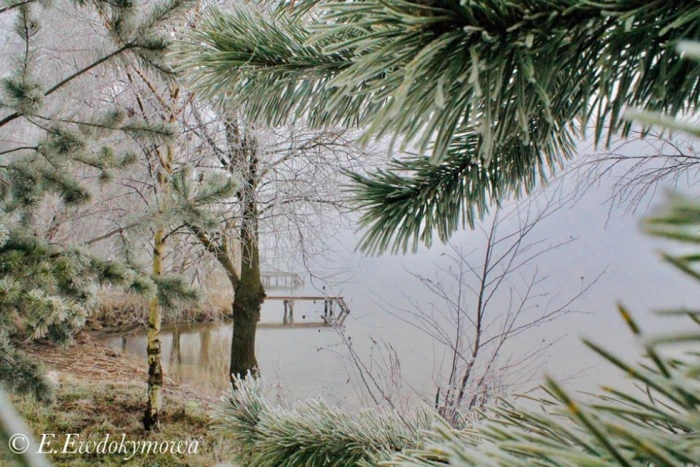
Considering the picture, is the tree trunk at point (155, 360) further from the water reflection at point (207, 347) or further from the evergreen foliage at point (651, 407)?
the evergreen foliage at point (651, 407)

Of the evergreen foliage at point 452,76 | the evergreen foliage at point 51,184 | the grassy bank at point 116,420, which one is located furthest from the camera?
the grassy bank at point 116,420

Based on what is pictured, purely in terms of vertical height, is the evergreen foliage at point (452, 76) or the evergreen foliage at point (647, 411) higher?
the evergreen foliage at point (452, 76)

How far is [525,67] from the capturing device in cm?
21

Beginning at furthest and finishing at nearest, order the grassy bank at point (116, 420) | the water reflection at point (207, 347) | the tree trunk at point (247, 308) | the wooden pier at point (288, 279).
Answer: the water reflection at point (207, 347), the wooden pier at point (288, 279), the tree trunk at point (247, 308), the grassy bank at point (116, 420)

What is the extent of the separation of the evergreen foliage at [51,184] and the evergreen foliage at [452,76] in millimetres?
804

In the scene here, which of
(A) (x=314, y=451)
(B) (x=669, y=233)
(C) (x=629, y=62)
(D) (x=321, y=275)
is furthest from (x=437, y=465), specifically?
(D) (x=321, y=275)

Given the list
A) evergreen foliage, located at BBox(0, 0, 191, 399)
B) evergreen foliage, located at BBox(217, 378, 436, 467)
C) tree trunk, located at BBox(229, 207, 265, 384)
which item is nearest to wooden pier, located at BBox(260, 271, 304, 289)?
tree trunk, located at BBox(229, 207, 265, 384)

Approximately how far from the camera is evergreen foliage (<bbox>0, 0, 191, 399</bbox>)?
3.55 ft

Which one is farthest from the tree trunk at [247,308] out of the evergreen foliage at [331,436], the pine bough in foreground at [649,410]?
the pine bough in foreground at [649,410]

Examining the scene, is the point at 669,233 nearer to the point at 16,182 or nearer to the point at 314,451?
the point at 314,451

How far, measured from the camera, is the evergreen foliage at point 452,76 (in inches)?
8.5

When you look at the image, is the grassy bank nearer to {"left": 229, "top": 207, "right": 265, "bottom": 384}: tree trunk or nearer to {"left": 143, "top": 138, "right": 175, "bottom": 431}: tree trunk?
{"left": 143, "top": 138, "right": 175, "bottom": 431}: tree trunk

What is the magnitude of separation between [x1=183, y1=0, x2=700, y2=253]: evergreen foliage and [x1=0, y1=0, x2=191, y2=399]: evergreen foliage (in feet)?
2.64

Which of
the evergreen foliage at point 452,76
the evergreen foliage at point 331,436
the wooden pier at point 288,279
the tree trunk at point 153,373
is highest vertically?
the evergreen foliage at point 452,76
